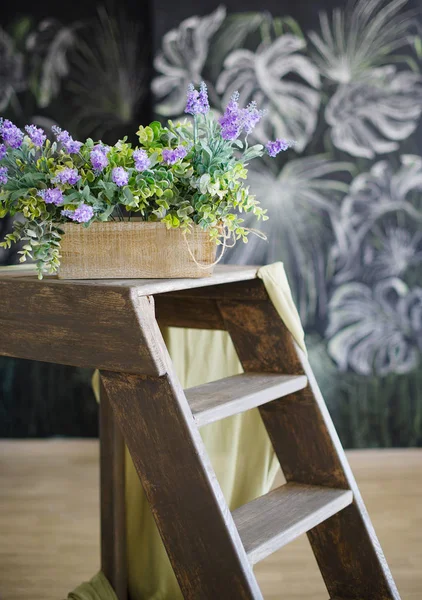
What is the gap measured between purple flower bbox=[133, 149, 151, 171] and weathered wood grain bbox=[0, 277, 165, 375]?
0.92 ft

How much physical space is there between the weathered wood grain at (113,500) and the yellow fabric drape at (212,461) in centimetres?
7

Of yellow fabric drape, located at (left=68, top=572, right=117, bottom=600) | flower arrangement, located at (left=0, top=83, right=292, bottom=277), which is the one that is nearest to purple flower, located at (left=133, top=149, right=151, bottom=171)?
flower arrangement, located at (left=0, top=83, right=292, bottom=277)

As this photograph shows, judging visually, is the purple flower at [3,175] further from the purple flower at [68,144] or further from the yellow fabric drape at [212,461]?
the yellow fabric drape at [212,461]

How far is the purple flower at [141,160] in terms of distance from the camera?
5.57ft

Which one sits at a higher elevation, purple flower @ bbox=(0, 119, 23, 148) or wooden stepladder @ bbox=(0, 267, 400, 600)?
purple flower @ bbox=(0, 119, 23, 148)

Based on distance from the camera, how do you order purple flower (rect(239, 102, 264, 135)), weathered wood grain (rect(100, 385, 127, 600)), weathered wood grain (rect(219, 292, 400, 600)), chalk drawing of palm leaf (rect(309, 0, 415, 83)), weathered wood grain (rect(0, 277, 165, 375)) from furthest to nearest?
chalk drawing of palm leaf (rect(309, 0, 415, 83)) → weathered wood grain (rect(100, 385, 127, 600)) → weathered wood grain (rect(219, 292, 400, 600)) → purple flower (rect(239, 102, 264, 135)) → weathered wood grain (rect(0, 277, 165, 375))

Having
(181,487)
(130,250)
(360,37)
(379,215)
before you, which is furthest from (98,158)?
(360,37)

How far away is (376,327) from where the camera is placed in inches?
171

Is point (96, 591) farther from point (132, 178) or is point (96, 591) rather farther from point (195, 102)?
point (195, 102)

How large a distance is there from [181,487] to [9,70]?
3.56m

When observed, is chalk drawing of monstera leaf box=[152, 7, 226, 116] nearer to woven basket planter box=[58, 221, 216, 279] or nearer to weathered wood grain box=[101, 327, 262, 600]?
woven basket planter box=[58, 221, 216, 279]

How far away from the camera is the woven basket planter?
183cm

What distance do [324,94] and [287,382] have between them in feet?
8.64

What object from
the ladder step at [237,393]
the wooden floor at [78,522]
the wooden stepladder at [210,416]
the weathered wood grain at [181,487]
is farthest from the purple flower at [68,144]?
the wooden floor at [78,522]
